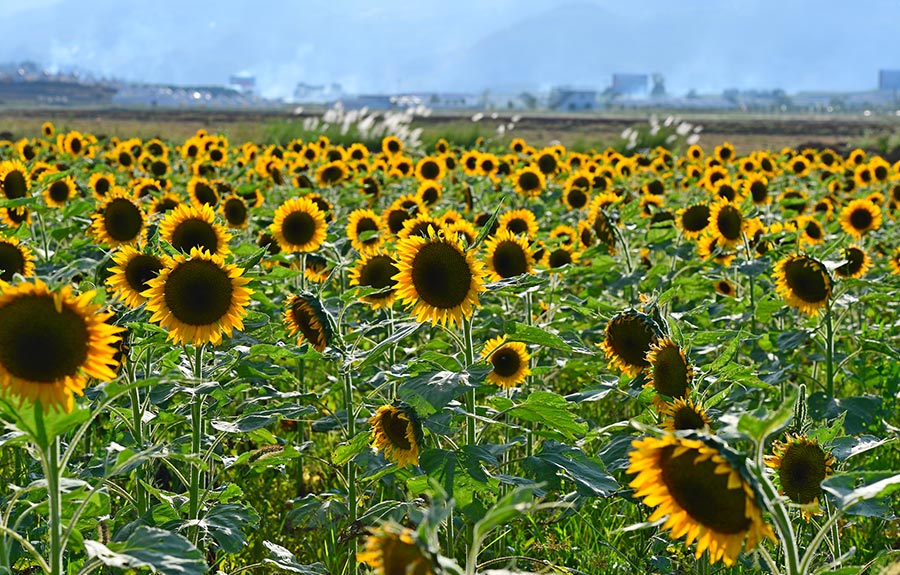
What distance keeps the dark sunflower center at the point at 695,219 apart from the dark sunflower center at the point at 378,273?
2776 millimetres

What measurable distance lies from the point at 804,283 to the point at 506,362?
1.31 metres

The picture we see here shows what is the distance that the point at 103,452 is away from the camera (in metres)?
3.54

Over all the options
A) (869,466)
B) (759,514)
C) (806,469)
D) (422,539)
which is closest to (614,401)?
(869,466)

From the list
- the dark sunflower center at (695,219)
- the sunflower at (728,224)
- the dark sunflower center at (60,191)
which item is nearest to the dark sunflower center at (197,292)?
the sunflower at (728,224)

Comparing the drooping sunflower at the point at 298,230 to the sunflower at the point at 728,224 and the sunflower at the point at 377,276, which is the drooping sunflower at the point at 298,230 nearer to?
the sunflower at the point at 377,276

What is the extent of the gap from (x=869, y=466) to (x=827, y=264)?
131 centimetres

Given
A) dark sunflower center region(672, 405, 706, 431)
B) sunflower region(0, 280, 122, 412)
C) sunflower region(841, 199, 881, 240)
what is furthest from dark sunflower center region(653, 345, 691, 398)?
sunflower region(841, 199, 881, 240)

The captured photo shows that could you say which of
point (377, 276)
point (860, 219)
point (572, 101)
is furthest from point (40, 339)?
point (572, 101)

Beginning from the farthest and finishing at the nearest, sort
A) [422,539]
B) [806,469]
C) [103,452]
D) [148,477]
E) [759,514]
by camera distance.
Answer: [148,477] → [103,452] → [806,469] → [759,514] → [422,539]

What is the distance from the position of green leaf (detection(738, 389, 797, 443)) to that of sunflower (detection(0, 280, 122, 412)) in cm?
131

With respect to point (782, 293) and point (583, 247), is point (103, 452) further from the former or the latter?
point (583, 247)

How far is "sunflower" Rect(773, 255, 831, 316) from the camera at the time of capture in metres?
4.21

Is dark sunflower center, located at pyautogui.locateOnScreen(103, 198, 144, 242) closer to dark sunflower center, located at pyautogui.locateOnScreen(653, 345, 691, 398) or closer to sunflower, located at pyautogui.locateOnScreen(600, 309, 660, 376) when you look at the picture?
sunflower, located at pyautogui.locateOnScreen(600, 309, 660, 376)

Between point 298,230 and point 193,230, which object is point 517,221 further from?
point 193,230
